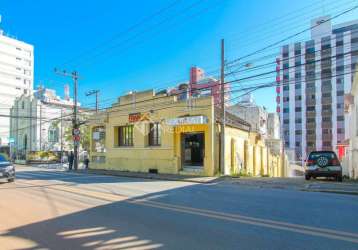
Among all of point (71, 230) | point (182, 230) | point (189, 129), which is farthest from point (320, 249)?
point (189, 129)

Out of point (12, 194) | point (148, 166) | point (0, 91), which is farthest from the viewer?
point (0, 91)

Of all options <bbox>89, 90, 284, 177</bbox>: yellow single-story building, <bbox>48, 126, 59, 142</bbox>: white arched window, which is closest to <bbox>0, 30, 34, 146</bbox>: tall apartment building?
<bbox>48, 126, 59, 142</bbox>: white arched window

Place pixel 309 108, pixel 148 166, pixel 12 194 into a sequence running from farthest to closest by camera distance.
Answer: pixel 309 108 → pixel 148 166 → pixel 12 194

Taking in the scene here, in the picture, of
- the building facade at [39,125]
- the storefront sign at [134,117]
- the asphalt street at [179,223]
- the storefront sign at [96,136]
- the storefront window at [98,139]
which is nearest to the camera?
the asphalt street at [179,223]

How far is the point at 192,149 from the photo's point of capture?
2556cm

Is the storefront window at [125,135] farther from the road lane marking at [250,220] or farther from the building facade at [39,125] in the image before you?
the building facade at [39,125]

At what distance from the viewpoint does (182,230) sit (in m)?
7.01

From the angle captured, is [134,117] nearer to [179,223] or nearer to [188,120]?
[188,120]

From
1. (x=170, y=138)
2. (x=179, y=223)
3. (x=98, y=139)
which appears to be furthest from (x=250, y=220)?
(x=98, y=139)

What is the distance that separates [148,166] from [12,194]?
545 inches

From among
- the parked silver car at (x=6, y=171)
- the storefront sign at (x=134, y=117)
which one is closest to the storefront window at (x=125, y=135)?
the storefront sign at (x=134, y=117)

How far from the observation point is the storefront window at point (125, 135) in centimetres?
2907

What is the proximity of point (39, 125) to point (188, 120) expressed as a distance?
43.5 m

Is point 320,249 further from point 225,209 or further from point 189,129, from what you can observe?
point 189,129
